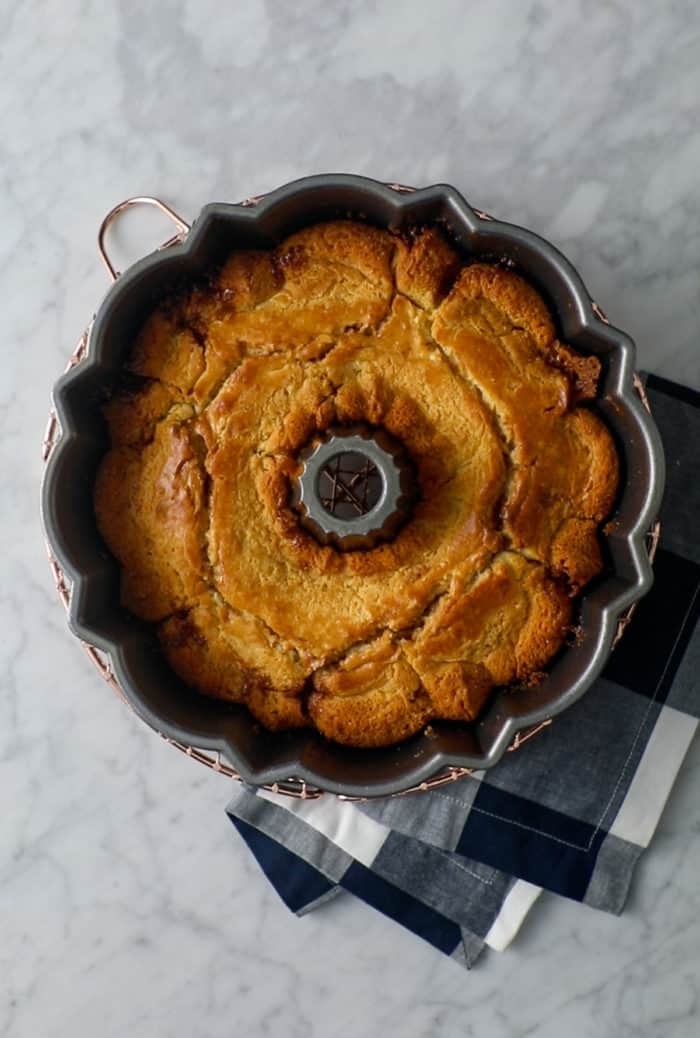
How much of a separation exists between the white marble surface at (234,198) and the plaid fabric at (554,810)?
0.10 m

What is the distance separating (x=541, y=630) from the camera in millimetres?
2213

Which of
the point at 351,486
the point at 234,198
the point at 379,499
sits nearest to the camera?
the point at 379,499

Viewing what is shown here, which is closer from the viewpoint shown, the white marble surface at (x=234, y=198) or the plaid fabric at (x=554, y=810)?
the plaid fabric at (x=554, y=810)

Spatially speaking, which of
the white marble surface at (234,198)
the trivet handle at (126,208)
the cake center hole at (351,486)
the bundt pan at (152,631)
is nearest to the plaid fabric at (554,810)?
the white marble surface at (234,198)

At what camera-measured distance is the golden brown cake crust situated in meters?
2.18

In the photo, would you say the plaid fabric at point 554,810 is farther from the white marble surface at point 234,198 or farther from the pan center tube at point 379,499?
the pan center tube at point 379,499

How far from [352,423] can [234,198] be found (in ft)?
2.62

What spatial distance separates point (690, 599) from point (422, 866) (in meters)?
0.95

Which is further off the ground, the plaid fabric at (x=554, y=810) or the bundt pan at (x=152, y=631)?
the bundt pan at (x=152, y=631)

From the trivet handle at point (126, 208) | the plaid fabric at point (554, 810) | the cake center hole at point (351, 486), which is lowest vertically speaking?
the plaid fabric at point (554, 810)

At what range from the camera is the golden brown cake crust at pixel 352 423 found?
2178mm

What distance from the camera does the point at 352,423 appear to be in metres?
2.19

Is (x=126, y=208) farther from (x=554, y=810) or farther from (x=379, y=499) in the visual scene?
(x=554, y=810)

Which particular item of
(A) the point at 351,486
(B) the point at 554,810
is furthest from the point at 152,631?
(B) the point at 554,810
